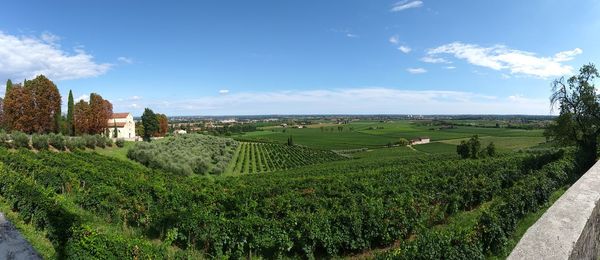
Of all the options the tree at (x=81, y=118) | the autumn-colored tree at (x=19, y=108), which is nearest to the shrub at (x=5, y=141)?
the autumn-colored tree at (x=19, y=108)

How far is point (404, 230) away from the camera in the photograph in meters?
15.6

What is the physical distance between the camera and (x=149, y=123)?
83375 mm

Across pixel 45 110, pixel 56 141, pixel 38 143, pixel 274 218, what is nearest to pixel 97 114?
pixel 45 110

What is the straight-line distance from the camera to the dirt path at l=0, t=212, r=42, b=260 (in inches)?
458

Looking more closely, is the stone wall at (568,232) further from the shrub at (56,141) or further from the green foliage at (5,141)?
the shrub at (56,141)

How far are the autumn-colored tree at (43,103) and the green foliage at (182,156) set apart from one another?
1269cm

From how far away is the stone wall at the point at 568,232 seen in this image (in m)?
4.76

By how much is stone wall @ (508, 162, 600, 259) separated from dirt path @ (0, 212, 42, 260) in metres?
14.5

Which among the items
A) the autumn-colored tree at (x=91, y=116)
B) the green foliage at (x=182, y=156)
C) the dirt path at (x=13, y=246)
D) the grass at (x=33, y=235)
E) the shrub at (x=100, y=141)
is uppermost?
the autumn-colored tree at (x=91, y=116)

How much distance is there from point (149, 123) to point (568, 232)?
88.5m

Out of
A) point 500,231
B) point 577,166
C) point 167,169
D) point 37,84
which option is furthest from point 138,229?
point 37,84

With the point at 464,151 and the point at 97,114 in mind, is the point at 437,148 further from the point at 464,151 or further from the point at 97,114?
the point at 97,114

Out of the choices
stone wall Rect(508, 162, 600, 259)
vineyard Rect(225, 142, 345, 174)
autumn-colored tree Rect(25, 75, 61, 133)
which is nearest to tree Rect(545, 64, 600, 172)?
stone wall Rect(508, 162, 600, 259)

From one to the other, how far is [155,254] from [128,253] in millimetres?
878
